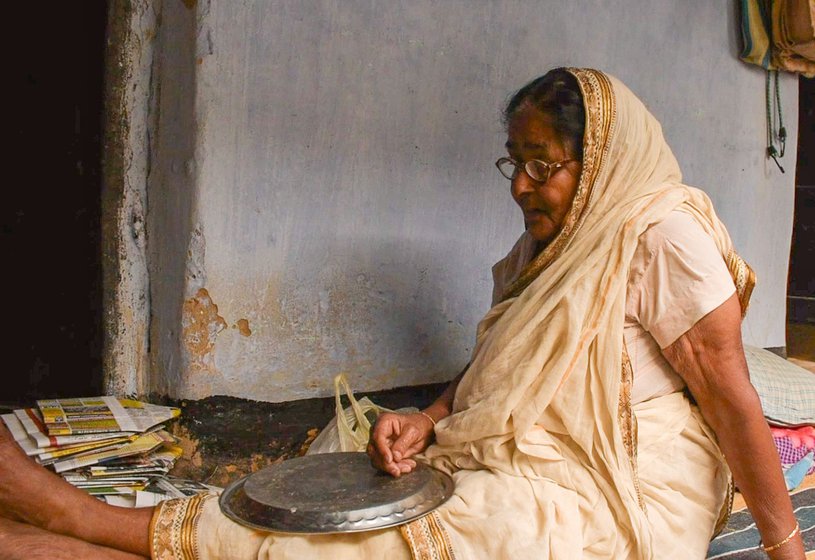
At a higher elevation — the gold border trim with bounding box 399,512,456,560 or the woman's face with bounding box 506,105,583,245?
the woman's face with bounding box 506,105,583,245

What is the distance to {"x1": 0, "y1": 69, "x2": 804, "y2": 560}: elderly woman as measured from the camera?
1646 millimetres

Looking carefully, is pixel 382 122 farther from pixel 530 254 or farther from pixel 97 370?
pixel 97 370

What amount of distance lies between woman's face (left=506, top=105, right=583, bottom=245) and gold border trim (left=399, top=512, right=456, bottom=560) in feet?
2.65

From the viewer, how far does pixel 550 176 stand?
1935 mm

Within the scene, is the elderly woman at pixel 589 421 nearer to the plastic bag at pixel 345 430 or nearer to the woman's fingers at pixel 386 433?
the woman's fingers at pixel 386 433

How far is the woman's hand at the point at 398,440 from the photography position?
1.82m

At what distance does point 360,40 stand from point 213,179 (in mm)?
683

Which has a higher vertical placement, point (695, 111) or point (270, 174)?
point (695, 111)

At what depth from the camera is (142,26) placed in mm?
2492

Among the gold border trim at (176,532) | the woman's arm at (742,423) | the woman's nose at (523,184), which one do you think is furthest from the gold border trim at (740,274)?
the gold border trim at (176,532)

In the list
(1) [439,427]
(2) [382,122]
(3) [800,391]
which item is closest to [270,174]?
(2) [382,122]

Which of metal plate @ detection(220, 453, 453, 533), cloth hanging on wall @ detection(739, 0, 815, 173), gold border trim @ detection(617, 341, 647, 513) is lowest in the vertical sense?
metal plate @ detection(220, 453, 453, 533)

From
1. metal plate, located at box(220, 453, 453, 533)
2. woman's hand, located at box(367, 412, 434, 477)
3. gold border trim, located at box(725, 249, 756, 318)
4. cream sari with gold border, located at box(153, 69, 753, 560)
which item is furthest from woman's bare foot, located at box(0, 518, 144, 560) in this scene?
gold border trim, located at box(725, 249, 756, 318)

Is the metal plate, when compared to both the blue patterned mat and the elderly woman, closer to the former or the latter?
the elderly woman
